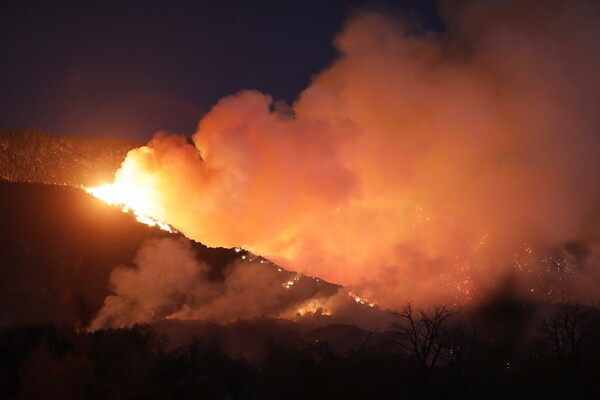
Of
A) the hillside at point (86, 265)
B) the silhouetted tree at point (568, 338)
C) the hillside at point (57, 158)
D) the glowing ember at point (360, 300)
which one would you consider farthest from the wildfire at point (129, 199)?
the silhouetted tree at point (568, 338)

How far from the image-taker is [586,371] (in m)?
40.4

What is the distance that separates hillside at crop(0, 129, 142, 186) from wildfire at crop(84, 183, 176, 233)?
2346 millimetres

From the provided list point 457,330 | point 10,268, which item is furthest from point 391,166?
point 10,268

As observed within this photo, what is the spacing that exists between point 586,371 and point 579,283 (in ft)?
58.0

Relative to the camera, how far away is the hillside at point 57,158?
4472 centimetres

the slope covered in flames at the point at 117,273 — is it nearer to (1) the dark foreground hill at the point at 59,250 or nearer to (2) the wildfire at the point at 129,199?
(1) the dark foreground hill at the point at 59,250

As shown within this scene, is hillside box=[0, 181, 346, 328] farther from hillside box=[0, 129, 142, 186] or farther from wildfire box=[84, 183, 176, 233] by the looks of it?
hillside box=[0, 129, 142, 186]

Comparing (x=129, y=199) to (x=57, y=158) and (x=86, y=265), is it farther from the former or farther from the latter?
(x=57, y=158)

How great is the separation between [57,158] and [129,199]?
8710 millimetres

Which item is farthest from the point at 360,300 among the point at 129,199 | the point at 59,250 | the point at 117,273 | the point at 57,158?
the point at 57,158

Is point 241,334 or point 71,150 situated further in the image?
point 71,150

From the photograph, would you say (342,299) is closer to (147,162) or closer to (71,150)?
(147,162)

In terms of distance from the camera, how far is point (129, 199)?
143 feet

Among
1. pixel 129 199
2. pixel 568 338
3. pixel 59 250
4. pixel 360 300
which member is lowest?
pixel 568 338
